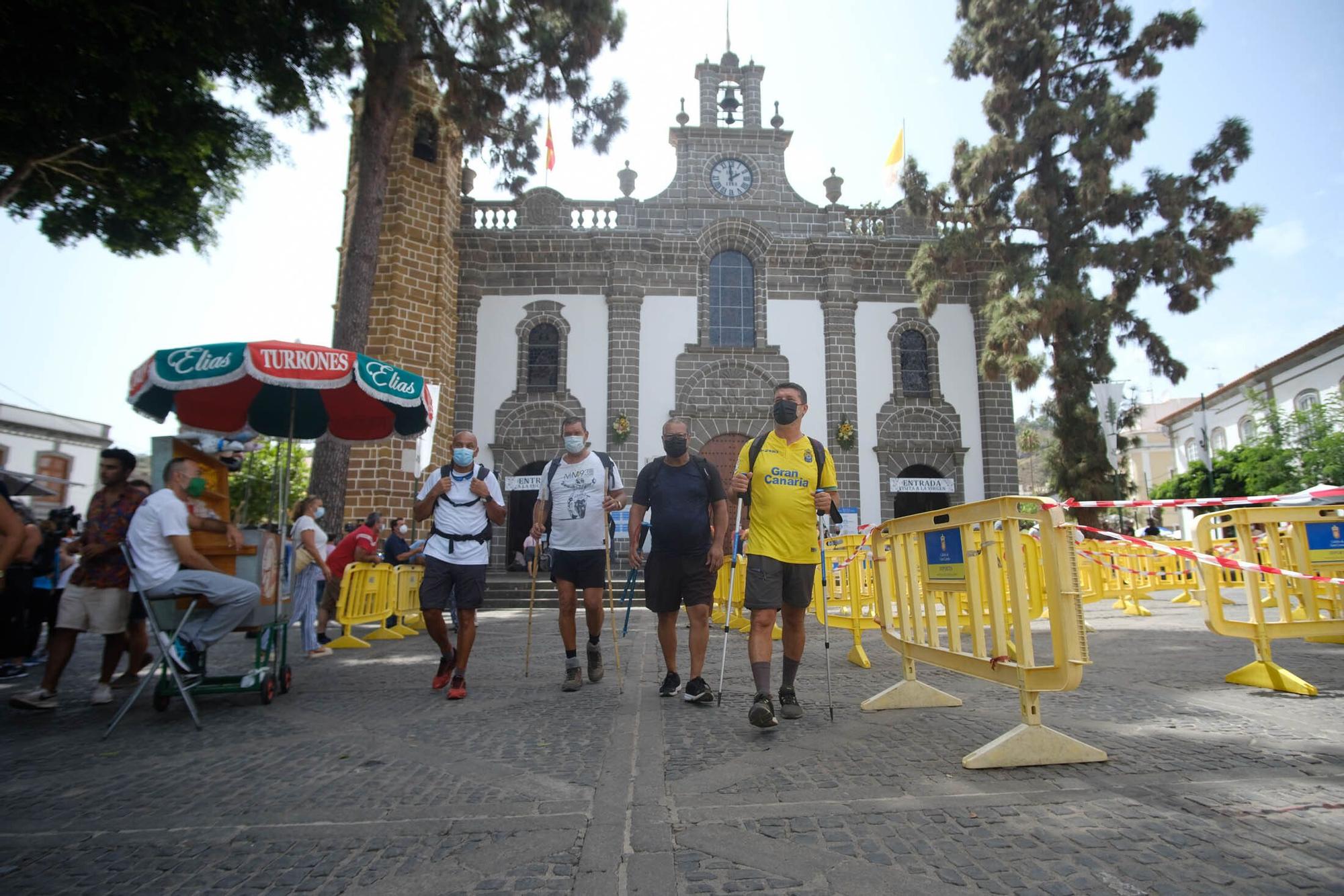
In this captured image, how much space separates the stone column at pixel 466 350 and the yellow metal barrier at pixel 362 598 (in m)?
10.3

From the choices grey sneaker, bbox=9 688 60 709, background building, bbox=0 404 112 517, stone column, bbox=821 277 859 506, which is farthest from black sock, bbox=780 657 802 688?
background building, bbox=0 404 112 517

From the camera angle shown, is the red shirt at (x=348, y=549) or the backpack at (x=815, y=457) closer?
the backpack at (x=815, y=457)

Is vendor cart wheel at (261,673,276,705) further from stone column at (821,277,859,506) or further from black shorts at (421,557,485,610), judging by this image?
stone column at (821,277,859,506)

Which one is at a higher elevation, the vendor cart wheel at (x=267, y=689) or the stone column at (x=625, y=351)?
the stone column at (x=625, y=351)

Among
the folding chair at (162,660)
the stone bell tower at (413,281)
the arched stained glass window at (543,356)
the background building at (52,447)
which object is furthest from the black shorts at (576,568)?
the background building at (52,447)

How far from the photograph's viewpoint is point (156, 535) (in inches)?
190

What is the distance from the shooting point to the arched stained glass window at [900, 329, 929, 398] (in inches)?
801

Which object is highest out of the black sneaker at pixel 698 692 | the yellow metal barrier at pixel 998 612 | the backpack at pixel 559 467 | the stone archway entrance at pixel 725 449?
the stone archway entrance at pixel 725 449

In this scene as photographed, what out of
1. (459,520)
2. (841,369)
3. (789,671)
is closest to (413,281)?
(841,369)

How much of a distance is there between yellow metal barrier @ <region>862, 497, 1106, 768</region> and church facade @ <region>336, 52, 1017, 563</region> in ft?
47.8

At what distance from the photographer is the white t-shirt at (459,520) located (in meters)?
5.60

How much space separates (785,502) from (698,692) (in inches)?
55.6

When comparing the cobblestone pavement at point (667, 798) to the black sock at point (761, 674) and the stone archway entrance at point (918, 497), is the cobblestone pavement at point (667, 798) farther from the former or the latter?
the stone archway entrance at point (918, 497)

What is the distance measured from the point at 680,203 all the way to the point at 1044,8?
9680 millimetres
